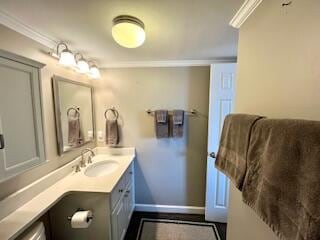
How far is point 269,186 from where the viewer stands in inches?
25.1

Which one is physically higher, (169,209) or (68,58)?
(68,58)

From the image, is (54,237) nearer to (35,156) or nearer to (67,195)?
(67,195)

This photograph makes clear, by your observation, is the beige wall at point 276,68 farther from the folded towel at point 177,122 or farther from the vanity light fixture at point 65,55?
the vanity light fixture at point 65,55

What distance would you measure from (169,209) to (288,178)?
93.6 inches

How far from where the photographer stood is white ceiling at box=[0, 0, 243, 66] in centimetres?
102

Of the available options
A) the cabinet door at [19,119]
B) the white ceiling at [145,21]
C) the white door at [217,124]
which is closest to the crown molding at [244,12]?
the white ceiling at [145,21]

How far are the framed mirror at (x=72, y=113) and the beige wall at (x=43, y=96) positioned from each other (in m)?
0.06

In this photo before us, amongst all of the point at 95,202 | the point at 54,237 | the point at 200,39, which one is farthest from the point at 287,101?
the point at 54,237

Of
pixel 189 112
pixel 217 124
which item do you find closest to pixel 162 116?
pixel 189 112

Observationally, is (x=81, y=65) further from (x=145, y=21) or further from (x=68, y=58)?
(x=145, y=21)

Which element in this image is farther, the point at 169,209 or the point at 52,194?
the point at 169,209

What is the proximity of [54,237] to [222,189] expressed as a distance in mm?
1991

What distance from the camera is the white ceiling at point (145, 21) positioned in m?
1.02

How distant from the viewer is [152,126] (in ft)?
8.13
